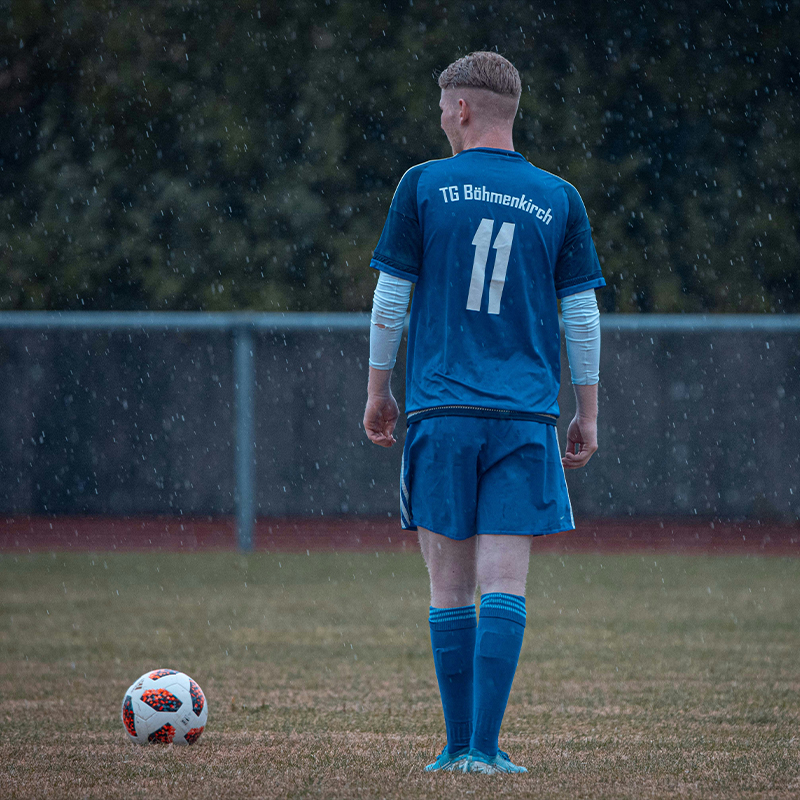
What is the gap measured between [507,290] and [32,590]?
20.1ft

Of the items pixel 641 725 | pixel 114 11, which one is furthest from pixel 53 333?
pixel 641 725

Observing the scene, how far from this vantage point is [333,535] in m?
13.4

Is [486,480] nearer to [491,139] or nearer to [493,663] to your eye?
[493,663]

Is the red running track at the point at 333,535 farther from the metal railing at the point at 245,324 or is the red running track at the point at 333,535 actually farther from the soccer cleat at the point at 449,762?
the soccer cleat at the point at 449,762

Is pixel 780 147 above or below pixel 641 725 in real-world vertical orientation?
above

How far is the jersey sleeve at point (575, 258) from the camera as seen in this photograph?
130 inches

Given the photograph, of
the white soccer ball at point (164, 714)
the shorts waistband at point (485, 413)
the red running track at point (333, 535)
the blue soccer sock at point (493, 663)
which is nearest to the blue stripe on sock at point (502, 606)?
the blue soccer sock at point (493, 663)

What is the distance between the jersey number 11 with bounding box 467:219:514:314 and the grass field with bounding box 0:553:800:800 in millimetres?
1284

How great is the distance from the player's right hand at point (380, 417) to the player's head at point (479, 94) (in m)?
0.78

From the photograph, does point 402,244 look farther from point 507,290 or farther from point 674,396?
point 674,396

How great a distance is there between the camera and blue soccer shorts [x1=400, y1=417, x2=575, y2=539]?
314 cm

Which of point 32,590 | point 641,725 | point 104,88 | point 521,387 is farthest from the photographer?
point 104,88

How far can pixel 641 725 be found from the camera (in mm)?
3951

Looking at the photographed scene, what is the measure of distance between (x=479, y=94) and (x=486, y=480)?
1076mm
